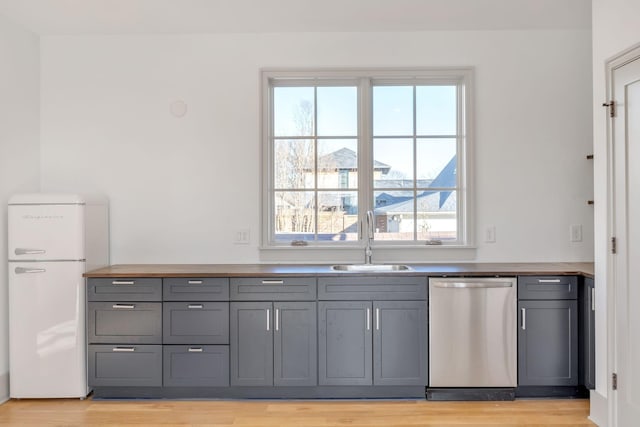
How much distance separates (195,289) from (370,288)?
121 centimetres

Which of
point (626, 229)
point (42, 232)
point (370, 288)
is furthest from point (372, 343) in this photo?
point (42, 232)

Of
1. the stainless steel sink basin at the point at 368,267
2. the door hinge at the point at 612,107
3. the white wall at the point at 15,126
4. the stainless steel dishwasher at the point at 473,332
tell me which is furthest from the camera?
the stainless steel sink basin at the point at 368,267

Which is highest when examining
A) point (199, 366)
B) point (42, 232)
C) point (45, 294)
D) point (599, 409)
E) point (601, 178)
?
point (601, 178)

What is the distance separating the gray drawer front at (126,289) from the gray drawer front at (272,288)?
56cm

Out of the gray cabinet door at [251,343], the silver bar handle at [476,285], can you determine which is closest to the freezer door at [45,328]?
the gray cabinet door at [251,343]

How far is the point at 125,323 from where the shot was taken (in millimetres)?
3223

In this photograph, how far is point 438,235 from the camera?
3.84 metres

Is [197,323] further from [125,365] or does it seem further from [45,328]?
[45,328]

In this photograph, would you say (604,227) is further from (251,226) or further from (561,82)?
(251,226)

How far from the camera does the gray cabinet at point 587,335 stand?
296 cm

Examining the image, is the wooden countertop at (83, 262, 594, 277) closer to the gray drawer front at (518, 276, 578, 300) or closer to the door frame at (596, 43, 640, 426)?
the gray drawer front at (518, 276, 578, 300)

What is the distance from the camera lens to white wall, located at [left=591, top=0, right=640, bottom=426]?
2.71 m

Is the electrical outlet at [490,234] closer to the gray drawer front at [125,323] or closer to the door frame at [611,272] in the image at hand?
the door frame at [611,272]

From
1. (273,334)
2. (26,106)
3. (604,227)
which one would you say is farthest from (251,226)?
(604,227)
